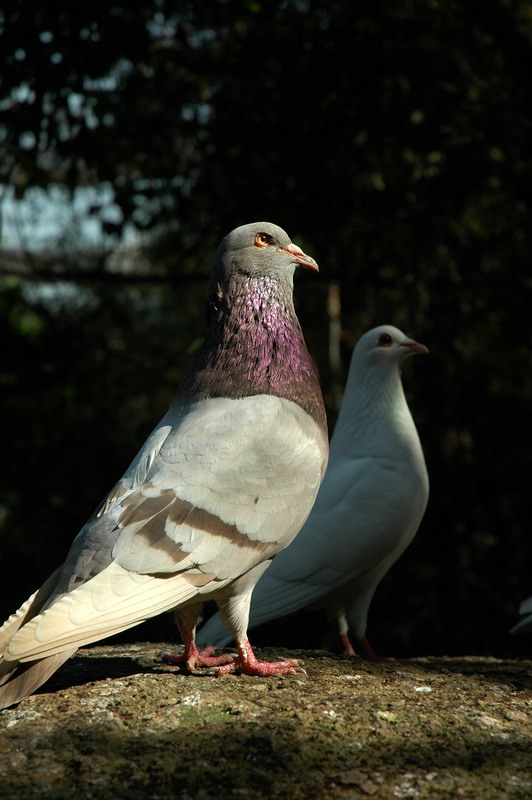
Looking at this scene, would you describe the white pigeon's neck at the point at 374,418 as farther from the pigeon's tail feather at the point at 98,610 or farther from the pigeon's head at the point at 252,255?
the pigeon's tail feather at the point at 98,610

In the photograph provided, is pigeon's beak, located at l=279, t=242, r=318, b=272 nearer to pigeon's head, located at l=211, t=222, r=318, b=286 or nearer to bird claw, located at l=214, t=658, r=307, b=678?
pigeon's head, located at l=211, t=222, r=318, b=286

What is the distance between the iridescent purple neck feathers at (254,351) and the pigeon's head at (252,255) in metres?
0.03

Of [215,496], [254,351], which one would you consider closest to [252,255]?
[254,351]

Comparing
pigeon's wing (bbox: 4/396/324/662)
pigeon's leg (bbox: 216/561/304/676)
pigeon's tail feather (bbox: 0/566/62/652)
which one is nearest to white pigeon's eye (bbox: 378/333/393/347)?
pigeon's wing (bbox: 4/396/324/662)

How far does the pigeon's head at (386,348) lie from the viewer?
417cm

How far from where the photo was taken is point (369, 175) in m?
5.13

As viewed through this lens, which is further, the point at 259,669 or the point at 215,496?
the point at 259,669

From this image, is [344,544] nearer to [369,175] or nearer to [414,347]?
[414,347]

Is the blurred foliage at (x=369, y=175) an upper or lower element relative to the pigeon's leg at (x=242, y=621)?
upper

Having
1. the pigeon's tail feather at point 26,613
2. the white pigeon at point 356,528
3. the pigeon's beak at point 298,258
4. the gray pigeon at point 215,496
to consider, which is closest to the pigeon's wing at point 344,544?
the white pigeon at point 356,528

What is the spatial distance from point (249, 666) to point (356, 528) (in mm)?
1203

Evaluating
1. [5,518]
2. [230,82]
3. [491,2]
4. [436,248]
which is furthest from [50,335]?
[491,2]

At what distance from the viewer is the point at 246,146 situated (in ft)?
16.3

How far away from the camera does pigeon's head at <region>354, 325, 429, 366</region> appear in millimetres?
4168
